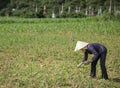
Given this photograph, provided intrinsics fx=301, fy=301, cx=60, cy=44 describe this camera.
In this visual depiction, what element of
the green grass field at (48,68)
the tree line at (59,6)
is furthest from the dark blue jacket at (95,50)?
the tree line at (59,6)

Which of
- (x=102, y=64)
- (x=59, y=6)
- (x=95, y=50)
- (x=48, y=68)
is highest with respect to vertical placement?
(x=95, y=50)

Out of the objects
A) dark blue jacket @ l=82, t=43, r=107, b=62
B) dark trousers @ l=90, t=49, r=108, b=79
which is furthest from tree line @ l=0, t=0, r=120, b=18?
dark blue jacket @ l=82, t=43, r=107, b=62

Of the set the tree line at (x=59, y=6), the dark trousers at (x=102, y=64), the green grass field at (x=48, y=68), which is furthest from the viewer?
the tree line at (x=59, y=6)

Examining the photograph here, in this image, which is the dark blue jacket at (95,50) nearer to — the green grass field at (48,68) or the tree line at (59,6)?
the green grass field at (48,68)

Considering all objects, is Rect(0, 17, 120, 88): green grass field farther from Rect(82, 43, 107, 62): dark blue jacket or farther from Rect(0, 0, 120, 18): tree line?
Rect(0, 0, 120, 18): tree line

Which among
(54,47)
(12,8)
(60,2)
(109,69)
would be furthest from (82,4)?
(109,69)

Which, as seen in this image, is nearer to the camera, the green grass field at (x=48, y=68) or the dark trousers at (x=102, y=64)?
the green grass field at (x=48, y=68)

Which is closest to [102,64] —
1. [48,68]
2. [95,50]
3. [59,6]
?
[95,50]

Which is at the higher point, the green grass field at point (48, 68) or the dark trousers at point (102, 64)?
the dark trousers at point (102, 64)

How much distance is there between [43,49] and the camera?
40.0 ft

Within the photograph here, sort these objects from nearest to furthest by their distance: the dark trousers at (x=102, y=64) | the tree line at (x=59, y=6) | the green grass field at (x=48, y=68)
Answer: 1. the green grass field at (x=48, y=68)
2. the dark trousers at (x=102, y=64)
3. the tree line at (x=59, y=6)

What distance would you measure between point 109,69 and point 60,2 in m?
55.6

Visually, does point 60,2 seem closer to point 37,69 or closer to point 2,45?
point 2,45

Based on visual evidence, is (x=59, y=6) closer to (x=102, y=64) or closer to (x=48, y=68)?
(x=48, y=68)
